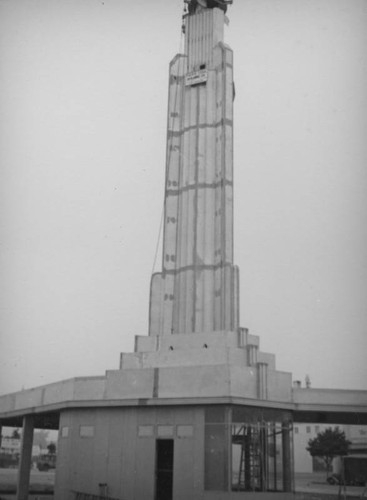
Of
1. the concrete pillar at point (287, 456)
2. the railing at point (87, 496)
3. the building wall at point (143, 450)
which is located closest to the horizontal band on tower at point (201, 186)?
the building wall at point (143, 450)

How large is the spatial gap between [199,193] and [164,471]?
14858 mm

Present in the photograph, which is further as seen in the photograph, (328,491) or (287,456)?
(328,491)

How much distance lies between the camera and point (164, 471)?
2442cm

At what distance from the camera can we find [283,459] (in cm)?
2559

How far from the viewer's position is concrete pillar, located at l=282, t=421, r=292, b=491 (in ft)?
82.4

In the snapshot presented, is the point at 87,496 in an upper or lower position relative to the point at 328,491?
upper

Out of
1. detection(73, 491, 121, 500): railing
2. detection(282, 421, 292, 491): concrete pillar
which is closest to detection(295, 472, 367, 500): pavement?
detection(282, 421, 292, 491): concrete pillar

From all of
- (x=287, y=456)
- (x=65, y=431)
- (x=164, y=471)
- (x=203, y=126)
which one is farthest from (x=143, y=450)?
(x=203, y=126)

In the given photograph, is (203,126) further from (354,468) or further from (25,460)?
(25,460)

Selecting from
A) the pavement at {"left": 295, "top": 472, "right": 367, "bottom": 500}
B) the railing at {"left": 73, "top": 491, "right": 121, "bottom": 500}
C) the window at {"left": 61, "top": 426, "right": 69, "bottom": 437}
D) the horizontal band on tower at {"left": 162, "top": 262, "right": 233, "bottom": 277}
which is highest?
the horizontal band on tower at {"left": 162, "top": 262, "right": 233, "bottom": 277}

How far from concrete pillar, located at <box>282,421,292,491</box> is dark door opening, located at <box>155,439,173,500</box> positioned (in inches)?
208

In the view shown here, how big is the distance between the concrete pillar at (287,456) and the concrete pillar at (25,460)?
1455 centimetres

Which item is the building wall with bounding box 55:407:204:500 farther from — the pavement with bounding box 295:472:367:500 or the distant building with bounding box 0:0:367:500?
the pavement with bounding box 295:472:367:500

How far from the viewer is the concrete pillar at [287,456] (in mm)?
25109
